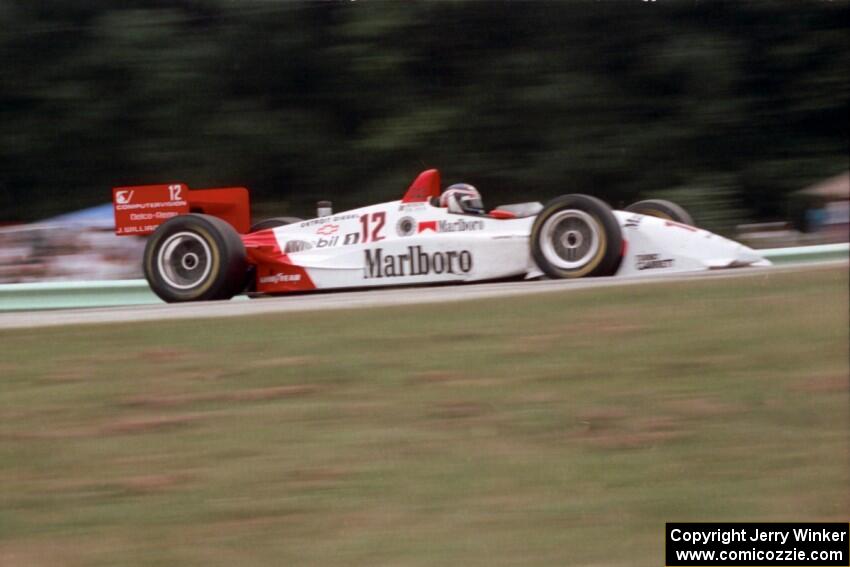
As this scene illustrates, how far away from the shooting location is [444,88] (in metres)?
17.8

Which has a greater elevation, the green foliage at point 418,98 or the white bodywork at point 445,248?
the green foliage at point 418,98

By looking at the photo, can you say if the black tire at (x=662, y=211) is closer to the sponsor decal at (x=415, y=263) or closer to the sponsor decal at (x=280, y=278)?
the sponsor decal at (x=415, y=263)

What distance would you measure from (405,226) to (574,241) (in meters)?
1.42

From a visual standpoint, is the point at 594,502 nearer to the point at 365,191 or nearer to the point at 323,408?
the point at 323,408

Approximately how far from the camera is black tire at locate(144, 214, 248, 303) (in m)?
9.82

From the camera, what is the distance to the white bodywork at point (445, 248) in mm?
9016

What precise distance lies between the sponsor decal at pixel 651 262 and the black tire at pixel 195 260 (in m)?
3.24

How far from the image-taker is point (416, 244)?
9453mm

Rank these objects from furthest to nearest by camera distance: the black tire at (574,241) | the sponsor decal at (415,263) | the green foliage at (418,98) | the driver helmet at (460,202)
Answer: the green foliage at (418,98) < the driver helmet at (460,202) < the sponsor decal at (415,263) < the black tire at (574,241)

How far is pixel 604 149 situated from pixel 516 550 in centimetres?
1321

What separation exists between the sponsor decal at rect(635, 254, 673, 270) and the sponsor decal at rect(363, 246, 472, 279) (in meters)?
1.29

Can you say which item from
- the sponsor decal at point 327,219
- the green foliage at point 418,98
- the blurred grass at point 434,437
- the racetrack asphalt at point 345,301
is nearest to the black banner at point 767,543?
the blurred grass at point 434,437

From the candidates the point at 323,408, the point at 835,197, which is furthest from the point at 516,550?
the point at 835,197

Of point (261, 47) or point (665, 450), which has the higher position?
point (261, 47)
